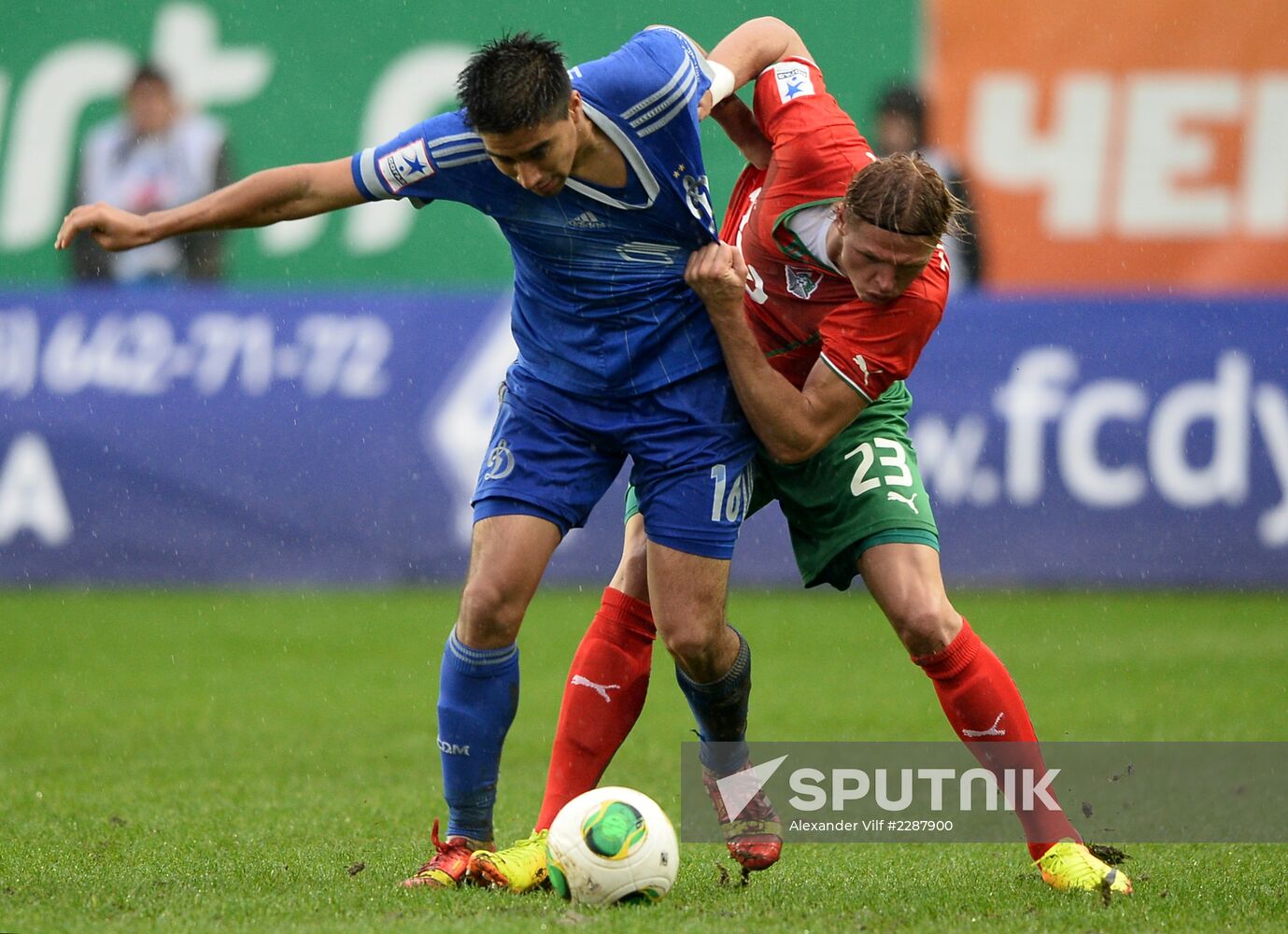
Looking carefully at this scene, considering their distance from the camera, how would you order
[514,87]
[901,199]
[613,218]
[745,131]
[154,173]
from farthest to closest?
[154,173]
[745,131]
[613,218]
[901,199]
[514,87]

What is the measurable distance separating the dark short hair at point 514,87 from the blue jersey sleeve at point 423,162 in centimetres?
18

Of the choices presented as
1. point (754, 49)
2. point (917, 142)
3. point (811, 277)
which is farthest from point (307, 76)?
point (811, 277)

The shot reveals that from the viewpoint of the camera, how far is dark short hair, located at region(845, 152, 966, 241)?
4254mm

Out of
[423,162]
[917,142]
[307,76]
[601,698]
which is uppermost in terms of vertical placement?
[307,76]

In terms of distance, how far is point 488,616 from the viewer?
4.28 m

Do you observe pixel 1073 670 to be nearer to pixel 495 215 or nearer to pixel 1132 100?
pixel 495 215

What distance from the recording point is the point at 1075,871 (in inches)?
169

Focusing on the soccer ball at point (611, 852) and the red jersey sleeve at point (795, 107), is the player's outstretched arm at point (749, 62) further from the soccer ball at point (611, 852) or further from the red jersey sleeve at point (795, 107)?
the soccer ball at point (611, 852)

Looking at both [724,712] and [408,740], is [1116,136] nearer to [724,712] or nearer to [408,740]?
[408,740]

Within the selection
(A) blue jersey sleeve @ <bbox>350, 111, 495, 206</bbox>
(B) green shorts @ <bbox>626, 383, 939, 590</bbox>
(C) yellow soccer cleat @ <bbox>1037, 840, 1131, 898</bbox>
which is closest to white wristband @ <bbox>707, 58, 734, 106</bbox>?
(A) blue jersey sleeve @ <bbox>350, 111, 495, 206</bbox>

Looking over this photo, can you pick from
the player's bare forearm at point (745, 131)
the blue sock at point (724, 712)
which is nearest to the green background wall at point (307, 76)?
the player's bare forearm at point (745, 131)

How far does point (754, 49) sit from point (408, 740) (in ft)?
10.1

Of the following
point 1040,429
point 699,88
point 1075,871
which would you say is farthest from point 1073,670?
point 699,88

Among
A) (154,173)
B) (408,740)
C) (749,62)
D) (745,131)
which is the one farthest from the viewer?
(154,173)
